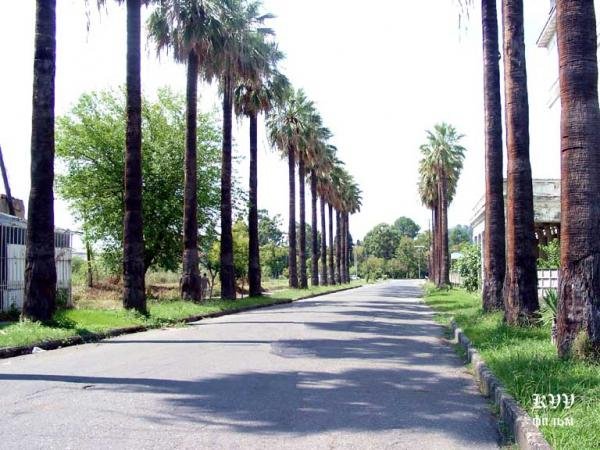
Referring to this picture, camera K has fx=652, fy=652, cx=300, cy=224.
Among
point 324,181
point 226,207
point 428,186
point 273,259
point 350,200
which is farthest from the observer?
point 350,200

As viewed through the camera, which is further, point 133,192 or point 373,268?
point 373,268

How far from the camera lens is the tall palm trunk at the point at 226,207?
28.7 metres

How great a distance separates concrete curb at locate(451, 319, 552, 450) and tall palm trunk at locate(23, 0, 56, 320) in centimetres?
934

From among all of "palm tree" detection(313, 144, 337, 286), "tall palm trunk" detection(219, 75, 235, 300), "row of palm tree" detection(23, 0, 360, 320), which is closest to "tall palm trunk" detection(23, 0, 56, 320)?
"row of palm tree" detection(23, 0, 360, 320)

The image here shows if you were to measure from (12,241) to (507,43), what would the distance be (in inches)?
583

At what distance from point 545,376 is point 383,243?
164272 mm

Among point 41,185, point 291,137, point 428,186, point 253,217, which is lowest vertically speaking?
point 41,185

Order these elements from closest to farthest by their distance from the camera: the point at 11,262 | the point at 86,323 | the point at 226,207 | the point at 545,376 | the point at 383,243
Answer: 1. the point at 545,376
2. the point at 86,323
3. the point at 11,262
4. the point at 226,207
5. the point at 383,243

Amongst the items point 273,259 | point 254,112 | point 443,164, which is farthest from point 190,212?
point 273,259

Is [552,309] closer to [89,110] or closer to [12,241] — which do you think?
[12,241]

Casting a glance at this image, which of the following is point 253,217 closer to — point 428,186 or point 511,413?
point 511,413

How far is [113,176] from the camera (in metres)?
31.5

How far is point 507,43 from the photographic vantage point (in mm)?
13273

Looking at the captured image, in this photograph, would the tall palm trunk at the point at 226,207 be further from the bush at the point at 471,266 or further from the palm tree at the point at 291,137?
the bush at the point at 471,266
